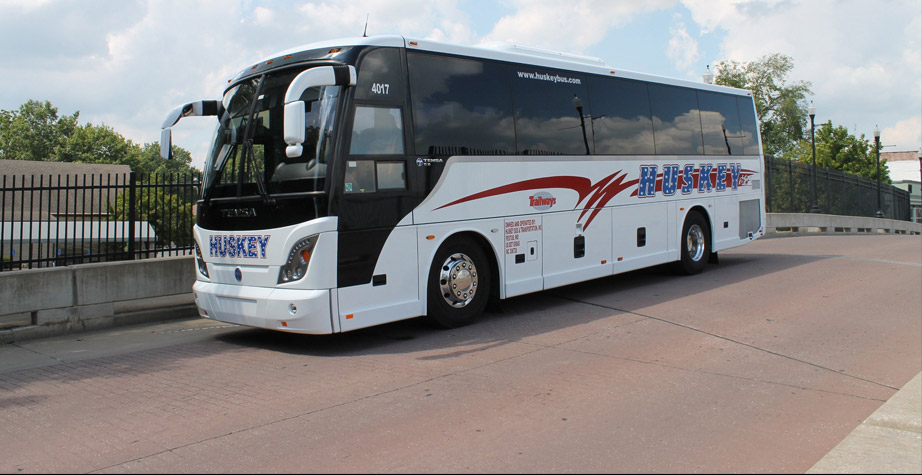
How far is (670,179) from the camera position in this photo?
508 inches

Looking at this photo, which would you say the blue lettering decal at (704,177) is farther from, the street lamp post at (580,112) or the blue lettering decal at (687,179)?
the street lamp post at (580,112)

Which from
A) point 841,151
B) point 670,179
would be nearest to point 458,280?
point 670,179

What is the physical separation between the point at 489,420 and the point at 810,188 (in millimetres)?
31319

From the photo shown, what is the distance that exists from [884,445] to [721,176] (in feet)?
33.6

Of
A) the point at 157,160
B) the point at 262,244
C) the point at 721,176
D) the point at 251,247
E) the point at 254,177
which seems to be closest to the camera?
the point at 262,244

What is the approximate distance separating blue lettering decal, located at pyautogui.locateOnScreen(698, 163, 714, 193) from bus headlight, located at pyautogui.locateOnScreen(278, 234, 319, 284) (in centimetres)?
870

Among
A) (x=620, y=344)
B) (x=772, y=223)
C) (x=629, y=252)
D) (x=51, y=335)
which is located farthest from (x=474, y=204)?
(x=772, y=223)

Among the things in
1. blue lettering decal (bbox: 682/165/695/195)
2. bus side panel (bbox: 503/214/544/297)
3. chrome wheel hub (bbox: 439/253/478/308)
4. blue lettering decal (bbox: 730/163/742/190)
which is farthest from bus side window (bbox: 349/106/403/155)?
blue lettering decal (bbox: 730/163/742/190)

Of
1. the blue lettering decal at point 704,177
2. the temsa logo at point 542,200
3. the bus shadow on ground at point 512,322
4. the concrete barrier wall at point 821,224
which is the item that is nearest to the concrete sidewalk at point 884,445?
the bus shadow on ground at point 512,322

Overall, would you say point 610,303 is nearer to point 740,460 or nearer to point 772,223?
point 740,460

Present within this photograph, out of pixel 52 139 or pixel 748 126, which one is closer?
pixel 748 126

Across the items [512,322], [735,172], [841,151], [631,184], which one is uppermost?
[841,151]

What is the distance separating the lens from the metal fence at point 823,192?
2884cm

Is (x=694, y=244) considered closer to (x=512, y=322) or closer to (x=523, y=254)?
(x=523, y=254)
